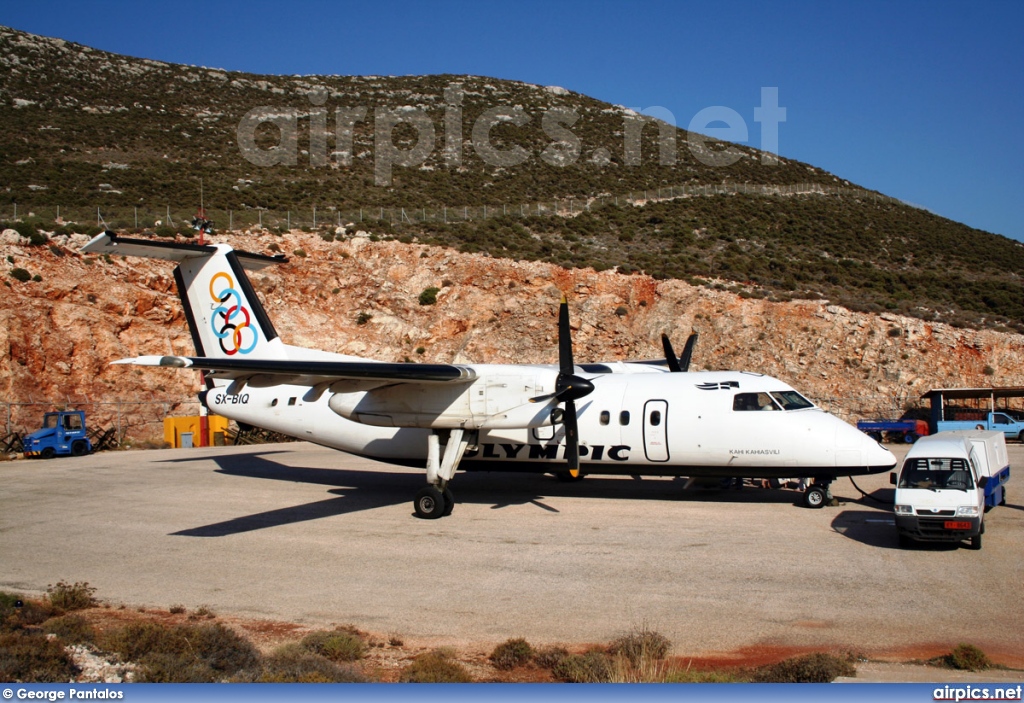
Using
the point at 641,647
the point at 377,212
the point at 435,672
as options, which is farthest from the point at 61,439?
the point at 377,212

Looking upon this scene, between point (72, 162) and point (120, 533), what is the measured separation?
166ft

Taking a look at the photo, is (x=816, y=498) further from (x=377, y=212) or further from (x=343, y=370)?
(x=377, y=212)

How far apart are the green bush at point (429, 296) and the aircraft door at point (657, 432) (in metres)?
27.9

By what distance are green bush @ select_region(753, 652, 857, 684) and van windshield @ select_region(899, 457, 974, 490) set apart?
6468 millimetres

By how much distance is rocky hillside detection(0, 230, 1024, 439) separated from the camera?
35469mm

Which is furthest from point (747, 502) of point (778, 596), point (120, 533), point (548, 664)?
point (120, 533)

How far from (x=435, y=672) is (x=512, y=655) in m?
1.00

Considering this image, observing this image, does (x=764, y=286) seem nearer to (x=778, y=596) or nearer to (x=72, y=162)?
(x=778, y=596)

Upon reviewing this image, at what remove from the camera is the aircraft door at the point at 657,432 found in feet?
55.6

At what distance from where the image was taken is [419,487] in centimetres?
2169

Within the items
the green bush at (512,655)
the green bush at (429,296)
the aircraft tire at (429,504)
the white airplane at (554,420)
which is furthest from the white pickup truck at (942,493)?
the green bush at (429,296)

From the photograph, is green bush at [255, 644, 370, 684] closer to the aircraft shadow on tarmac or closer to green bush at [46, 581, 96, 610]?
green bush at [46, 581, 96, 610]

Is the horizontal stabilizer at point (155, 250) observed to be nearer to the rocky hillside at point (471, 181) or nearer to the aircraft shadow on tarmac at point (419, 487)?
the aircraft shadow on tarmac at point (419, 487)

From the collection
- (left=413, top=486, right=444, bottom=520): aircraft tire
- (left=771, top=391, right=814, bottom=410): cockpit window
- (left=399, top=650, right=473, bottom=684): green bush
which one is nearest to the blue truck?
(left=413, top=486, right=444, bottom=520): aircraft tire
